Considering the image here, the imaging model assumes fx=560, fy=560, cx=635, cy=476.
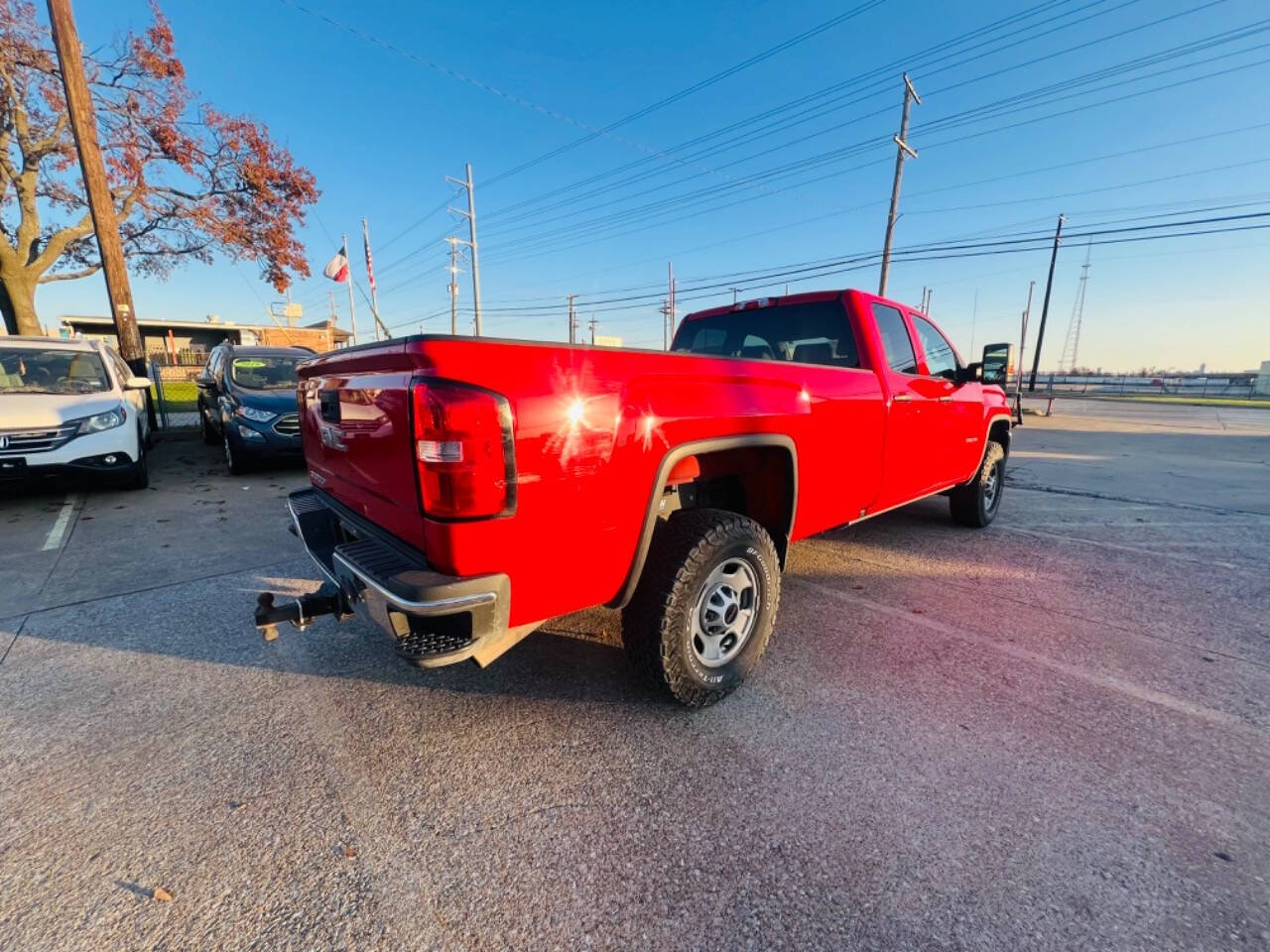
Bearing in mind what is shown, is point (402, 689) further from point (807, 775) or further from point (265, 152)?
point (265, 152)

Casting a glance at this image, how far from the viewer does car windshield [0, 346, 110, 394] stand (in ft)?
19.5

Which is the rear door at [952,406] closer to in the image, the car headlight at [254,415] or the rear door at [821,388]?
the rear door at [821,388]

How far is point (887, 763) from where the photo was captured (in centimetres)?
217

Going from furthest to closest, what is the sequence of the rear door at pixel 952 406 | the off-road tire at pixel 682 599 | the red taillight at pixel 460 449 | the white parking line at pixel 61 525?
the white parking line at pixel 61 525 < the rear door at pixel 952 406 < the off-road tire at pixel 682 599 < the red taillight at pixel 460 449

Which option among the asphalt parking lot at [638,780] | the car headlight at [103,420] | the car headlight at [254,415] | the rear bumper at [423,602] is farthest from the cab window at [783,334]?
the car headlight at [103,420]

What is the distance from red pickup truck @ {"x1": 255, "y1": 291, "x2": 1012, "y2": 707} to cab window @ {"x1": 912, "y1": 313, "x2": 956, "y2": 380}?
0.90m

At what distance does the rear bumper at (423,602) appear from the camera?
1696 millimetres

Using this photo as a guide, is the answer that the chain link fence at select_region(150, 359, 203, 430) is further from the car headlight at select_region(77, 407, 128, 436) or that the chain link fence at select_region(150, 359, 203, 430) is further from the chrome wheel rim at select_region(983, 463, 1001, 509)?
the chrome wheel rim at select_region(983, 463, 1001, 509)

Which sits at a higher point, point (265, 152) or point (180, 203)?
point (265, 152)

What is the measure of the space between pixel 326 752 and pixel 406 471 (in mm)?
1263

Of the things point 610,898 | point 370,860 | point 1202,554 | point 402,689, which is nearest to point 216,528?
point 402,689

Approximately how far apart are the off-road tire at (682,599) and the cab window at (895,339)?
6.48 feet

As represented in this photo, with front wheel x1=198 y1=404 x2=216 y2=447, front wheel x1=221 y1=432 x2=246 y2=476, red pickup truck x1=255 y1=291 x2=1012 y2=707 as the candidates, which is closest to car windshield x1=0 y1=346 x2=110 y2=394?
front wheel x1=221 y1=432 x2=246 y2=476

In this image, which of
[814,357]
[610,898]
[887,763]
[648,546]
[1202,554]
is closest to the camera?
[610,898]
